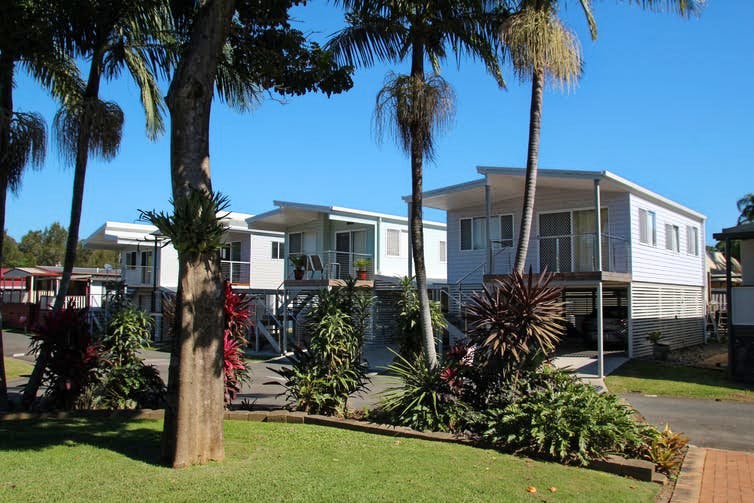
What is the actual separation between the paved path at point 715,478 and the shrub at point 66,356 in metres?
8.31

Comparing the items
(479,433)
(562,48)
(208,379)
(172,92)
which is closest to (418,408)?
(479,433)

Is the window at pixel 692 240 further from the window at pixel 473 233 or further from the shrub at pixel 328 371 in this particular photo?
the shrub at pixel 328 371

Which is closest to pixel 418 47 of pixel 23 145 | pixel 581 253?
pixel 23 145

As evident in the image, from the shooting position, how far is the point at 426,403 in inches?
338

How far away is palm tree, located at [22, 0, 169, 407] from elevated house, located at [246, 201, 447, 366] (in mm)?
11050

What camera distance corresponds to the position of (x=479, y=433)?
7.98 metres

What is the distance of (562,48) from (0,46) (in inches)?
359

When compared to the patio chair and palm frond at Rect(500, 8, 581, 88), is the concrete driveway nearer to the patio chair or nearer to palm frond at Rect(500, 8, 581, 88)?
the patio chair

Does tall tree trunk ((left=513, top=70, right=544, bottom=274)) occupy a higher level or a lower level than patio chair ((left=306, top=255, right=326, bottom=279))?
higher

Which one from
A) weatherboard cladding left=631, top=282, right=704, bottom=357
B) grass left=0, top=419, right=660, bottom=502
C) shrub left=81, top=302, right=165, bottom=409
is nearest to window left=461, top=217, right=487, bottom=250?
weatherboard cladding left=631, top=282, right=704, bottom=357

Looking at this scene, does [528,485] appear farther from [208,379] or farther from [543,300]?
[208,379]

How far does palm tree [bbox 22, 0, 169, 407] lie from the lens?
1015cm

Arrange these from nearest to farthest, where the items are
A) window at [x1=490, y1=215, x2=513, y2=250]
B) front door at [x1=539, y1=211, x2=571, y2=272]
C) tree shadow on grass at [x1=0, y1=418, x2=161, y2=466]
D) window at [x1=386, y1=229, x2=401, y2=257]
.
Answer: tree shadow on grass at [x1=0, y1=418, x2=161, y2=466], front door at [x1=539, y1=211, x2=571, y2=272], window at [x1=490, y1=215, x2=513, y2=250], window at [x1=386, y1=229, x2=401, y2=257]

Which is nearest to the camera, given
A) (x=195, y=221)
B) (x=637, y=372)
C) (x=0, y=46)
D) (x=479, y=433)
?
(x=195, y=221)
